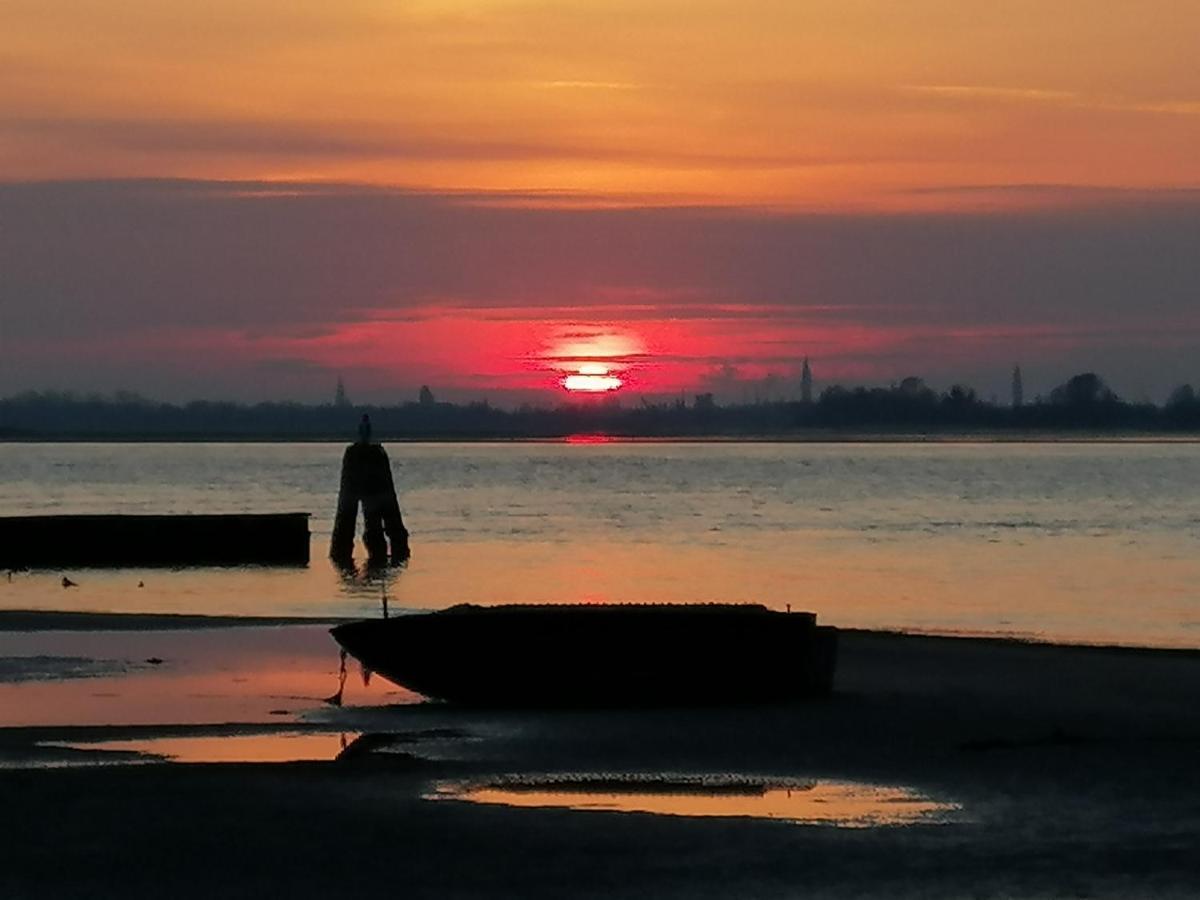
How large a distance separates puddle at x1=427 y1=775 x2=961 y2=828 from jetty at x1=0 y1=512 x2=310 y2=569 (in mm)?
38590

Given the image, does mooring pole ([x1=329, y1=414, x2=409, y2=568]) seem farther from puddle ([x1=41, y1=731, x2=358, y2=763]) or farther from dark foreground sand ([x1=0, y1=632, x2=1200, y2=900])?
puddle ([x1=41, y1=731, x2=358, y2=763])

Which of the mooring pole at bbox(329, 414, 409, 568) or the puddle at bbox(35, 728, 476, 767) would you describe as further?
the mooring pole at bbox(329, 414, 409, 568)

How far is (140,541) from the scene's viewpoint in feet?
185

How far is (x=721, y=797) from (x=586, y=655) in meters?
6.36

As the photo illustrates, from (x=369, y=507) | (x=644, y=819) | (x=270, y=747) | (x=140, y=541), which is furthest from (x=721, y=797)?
(x=369, y=507)

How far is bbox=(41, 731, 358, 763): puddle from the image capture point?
19453mm

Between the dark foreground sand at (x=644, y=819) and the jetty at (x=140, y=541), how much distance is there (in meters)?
33.5

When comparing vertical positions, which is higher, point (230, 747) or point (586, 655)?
point (586, 655)

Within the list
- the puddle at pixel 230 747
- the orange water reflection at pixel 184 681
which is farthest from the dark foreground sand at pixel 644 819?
the orange water reflection at pixel 184 681

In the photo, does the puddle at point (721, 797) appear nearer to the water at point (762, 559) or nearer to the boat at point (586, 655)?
the boat at point (586, 655)

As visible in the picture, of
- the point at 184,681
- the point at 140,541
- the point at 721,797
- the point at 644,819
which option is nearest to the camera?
the point at 644,819

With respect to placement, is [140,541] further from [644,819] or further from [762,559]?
[644,819]

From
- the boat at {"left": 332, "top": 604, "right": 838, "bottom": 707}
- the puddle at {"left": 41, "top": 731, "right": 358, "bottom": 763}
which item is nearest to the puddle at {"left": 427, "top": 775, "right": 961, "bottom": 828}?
the puddle at {"left": 41, "top": 731, "right": 358, "bottom": 763}

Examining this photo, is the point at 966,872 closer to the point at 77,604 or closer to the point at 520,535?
the point at 77,604
